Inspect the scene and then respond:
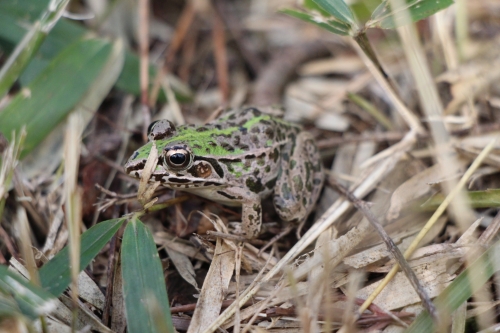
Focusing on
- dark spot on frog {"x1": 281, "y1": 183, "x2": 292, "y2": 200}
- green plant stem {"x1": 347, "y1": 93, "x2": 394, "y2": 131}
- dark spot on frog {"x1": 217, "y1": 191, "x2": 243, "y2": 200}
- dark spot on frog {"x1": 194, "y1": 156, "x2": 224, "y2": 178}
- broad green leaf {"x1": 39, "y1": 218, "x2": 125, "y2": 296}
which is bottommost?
broad green leaf {"x1": 39, "y1": 218, "x2": 125, "y2": 296}

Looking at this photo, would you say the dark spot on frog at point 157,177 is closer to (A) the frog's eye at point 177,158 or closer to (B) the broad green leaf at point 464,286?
(A) the frog's eye at point 177,158

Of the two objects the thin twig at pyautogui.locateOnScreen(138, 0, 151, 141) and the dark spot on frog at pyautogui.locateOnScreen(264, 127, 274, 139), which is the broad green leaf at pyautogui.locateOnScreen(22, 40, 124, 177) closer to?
the thin twig at pyautogui.locateOnScreen(138, 0, 151, 141)

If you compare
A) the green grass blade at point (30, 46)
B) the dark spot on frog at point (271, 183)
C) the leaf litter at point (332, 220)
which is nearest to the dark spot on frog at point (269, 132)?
the dark spot on frog at point (271, 183)

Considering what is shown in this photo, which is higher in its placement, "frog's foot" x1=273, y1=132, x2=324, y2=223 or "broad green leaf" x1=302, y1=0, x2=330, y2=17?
"broad green leaf" x1=302, y1=0, x2=330, y2=17

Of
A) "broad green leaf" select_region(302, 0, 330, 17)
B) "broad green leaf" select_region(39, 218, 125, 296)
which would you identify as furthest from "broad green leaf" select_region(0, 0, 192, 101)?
"broad green leaf" select_region(39, 218, 125, 296)

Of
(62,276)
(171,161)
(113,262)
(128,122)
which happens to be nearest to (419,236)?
(171,161)

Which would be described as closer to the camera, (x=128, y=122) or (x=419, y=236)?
(x=419, y=236)

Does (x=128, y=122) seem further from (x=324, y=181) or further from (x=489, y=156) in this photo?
(x=489, y=156)

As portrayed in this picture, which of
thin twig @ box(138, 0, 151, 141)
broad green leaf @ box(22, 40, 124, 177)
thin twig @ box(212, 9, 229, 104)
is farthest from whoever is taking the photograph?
thin twig @ box(212, 9, 229, 104)
